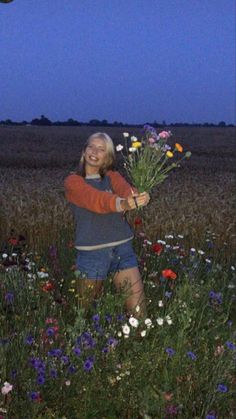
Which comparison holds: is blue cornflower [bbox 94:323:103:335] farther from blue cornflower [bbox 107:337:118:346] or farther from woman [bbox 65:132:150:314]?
woman [bbox 65:132:150:314]

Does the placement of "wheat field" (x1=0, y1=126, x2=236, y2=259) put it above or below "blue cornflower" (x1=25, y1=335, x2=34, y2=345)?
below

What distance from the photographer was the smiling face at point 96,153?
486cm

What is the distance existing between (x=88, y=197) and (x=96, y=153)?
33 cm

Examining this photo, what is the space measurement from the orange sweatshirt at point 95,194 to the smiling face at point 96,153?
0.44 ft

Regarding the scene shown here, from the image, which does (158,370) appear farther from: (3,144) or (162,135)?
(3,144)

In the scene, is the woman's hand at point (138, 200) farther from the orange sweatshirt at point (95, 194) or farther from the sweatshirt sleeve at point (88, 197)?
the sweatshirt sleeve at point (88, 197)

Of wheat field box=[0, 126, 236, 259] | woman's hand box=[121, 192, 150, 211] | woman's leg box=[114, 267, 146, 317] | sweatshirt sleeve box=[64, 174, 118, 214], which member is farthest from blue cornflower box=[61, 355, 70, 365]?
wheat field box=[0, 126, 236, 259]

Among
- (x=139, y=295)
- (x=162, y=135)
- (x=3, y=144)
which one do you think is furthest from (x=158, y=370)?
(x=3, y=144)

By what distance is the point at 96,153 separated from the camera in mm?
4887

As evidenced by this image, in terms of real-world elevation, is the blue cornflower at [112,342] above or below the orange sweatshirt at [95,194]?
below

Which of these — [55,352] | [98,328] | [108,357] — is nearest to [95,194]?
[98,328]

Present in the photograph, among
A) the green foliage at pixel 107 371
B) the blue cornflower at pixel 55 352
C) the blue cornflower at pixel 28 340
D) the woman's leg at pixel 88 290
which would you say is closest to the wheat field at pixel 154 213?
A: the woman's leg at pixel 88 290

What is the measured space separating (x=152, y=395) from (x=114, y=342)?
33 centimetres

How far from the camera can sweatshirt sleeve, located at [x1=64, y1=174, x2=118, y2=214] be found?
461 cm
